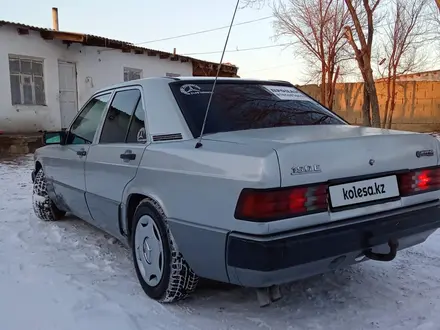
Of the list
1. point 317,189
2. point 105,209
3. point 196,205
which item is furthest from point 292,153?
point 105,209

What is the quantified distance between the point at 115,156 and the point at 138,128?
333 mm

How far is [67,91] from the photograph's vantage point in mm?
15211

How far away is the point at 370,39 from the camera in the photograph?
11.9 m

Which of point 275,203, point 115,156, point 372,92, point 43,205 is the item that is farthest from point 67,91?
point 275,203

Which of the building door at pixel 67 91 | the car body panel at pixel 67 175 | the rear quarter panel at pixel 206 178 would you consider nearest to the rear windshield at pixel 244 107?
the rear quarter panel at pixel 206 178

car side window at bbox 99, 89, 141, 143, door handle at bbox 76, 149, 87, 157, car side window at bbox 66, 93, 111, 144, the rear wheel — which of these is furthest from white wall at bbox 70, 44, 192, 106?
car side window at bbox 99, 89, 141, 143

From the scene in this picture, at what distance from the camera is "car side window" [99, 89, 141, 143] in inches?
136

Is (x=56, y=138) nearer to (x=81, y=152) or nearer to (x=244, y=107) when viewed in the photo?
(x=81, y=152)

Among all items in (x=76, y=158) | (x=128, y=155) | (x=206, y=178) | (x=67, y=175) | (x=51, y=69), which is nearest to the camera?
(x=206, y=178)

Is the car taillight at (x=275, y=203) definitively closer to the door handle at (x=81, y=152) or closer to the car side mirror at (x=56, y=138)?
the door handle at (x=81, y=152)

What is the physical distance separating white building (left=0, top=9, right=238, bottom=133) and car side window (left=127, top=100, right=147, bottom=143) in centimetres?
1127

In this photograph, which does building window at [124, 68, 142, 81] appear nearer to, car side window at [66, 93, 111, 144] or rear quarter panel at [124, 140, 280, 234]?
car side window at [66, 93, 111, 144]

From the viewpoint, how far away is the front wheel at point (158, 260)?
9.14ft

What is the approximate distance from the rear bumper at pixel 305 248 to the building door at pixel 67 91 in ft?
46.6
